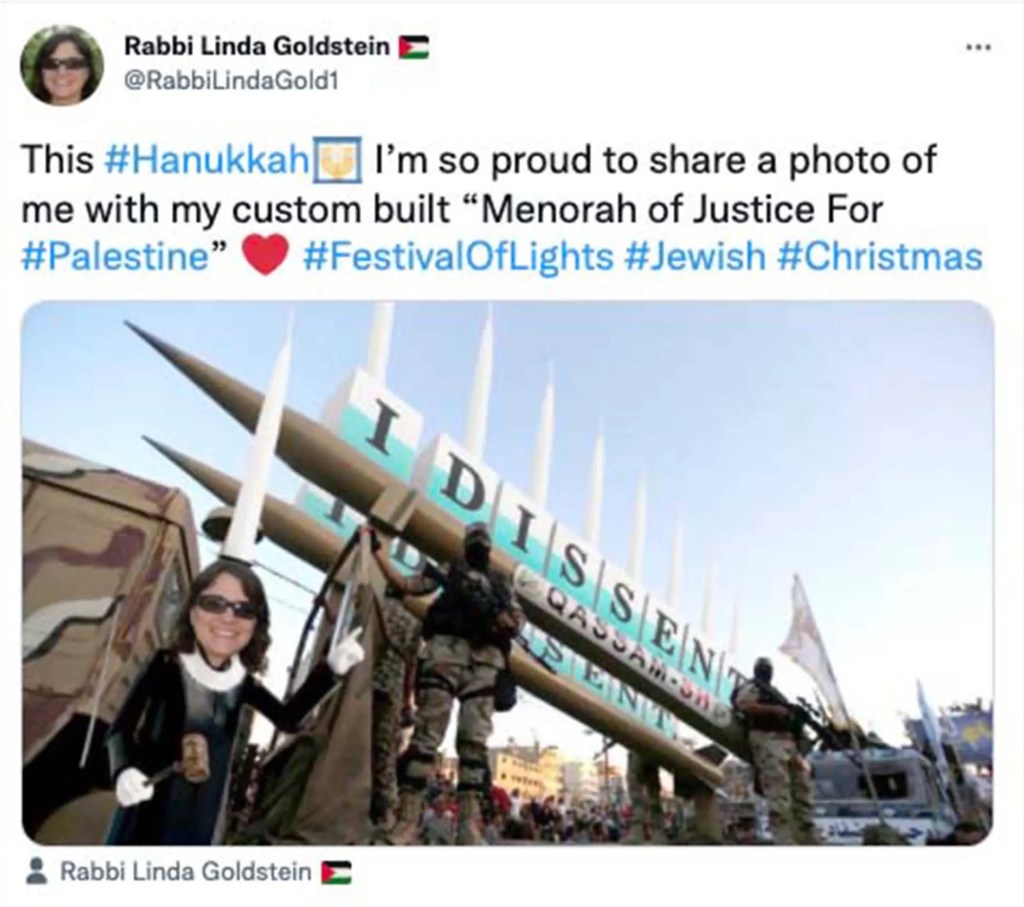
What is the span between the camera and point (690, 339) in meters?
3.23

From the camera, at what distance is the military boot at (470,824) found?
3209 mm

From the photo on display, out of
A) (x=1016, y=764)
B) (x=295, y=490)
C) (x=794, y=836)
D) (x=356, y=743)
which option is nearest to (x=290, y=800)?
(x=356, y=743)

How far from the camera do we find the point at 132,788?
124 inches

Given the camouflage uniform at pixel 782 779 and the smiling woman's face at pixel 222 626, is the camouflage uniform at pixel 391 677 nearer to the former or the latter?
the smiling woman's face at pixel 222 626

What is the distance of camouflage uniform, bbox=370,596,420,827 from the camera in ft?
10.7

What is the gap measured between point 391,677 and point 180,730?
0.53 meters

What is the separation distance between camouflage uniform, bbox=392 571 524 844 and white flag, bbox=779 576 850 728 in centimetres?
70
